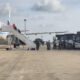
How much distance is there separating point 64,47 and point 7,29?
35.5 ft

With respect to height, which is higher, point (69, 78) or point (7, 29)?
point (7, 29)

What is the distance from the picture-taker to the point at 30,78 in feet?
28.0

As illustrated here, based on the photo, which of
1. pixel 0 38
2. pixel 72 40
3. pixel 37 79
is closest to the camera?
pixel 37 79

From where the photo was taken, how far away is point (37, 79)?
8297 mm

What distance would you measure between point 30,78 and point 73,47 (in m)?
29.0

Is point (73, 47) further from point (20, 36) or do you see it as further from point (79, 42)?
point (20, 36)

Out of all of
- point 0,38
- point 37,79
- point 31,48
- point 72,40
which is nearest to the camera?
point 37,79

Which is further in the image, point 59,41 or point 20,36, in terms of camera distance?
point 59,41

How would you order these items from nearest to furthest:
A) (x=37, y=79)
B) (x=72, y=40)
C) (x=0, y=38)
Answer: (x=37, y=79)
(x=72, y=40)
(x=0, y=38)

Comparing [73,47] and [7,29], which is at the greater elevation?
[7,29]

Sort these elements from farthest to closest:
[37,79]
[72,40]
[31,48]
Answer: [72,40], [31,48], [37,79]

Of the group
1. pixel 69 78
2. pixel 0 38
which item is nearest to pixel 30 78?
pixel 69 78

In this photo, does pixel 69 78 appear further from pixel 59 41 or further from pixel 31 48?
pixel 59 41

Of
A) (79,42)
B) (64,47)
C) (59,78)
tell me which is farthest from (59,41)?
(59,78)
